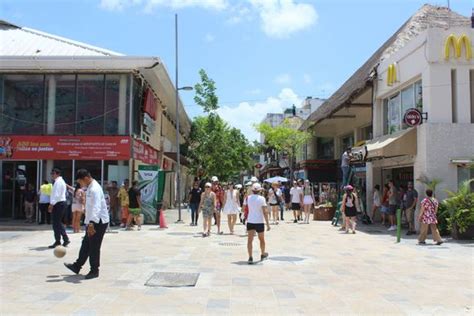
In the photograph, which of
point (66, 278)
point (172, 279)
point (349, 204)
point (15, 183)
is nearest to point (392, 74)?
point (349, 204)

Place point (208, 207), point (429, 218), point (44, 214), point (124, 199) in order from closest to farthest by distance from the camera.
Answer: point (429, 218), point (208, 207), point (124, 199), point (44, 214)

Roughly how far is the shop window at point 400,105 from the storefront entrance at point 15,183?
46.9ft

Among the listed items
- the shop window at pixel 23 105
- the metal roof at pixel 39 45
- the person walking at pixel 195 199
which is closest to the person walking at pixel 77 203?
the person walking at pixel 195 199

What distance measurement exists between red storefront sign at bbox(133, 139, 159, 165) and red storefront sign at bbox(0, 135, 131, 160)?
971 mm

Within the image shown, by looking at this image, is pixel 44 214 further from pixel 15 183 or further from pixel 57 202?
pixel 57 202

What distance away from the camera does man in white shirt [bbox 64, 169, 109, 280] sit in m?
8.46

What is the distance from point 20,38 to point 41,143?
18.8 ft

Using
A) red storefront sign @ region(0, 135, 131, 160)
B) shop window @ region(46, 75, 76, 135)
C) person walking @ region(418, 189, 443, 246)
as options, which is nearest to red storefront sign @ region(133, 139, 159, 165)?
red storefront sign @ region(0, 135, 131, 160)

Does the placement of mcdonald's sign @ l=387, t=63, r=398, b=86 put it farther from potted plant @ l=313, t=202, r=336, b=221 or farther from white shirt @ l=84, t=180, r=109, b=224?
white shirt @ l=84, t=180, r=109, b=224

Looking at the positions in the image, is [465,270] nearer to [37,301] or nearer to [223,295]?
[223,295]

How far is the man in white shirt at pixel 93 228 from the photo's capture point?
8.46 metres

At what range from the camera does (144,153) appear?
23109mm

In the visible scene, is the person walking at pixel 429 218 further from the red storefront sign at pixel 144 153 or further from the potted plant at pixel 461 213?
the red storefront sign at pixel 144 153

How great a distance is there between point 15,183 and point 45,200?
15.9 feet
